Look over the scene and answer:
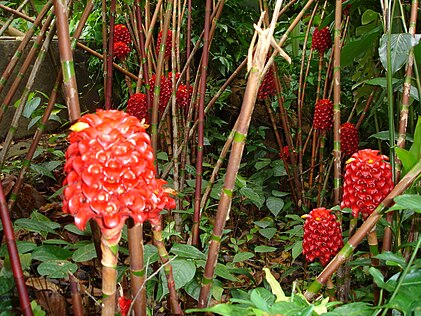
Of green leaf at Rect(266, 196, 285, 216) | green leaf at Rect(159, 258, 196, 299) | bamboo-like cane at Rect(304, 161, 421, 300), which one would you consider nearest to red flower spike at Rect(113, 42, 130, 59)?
green leaf at Rect(266, 196, 285, 216)

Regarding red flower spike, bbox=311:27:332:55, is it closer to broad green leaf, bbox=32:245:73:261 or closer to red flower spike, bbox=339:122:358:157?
red flower spike, bbox=339:122:358:157

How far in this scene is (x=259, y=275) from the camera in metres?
1.95

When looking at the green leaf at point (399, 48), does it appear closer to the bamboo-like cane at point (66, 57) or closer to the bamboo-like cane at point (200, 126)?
the bamboo-like cane at point (200, 126)

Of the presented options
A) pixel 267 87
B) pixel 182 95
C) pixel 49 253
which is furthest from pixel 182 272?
pixel 267 87

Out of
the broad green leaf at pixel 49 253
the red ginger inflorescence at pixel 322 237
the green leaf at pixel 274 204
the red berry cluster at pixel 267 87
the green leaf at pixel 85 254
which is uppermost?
the red berry cluster at pixel 267 87

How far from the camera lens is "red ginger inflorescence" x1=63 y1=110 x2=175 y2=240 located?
54 cm

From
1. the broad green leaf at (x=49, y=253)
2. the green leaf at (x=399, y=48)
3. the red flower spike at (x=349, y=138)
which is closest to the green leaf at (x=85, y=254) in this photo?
the broad green leaf at (x=49, y=253)

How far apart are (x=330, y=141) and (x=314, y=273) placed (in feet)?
2.85

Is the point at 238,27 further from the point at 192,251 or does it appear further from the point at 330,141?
the point at 192,251

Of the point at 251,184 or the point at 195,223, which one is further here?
the point at 251,184

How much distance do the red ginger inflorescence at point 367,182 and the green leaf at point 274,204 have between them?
1.29 meters

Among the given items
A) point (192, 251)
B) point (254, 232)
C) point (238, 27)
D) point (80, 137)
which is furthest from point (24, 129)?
point (80, 137)

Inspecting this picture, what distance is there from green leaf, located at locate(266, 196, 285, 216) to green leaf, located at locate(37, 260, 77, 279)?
1352 mm

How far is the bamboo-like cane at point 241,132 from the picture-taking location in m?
0.66
